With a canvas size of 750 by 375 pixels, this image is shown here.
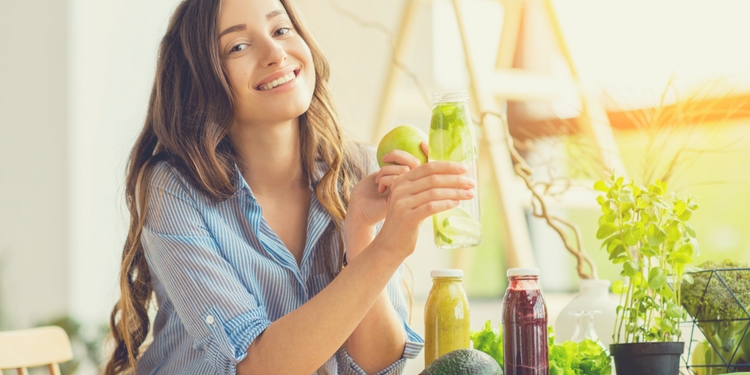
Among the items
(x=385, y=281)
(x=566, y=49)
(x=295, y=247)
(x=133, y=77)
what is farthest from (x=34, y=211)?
(x=385, y=281)

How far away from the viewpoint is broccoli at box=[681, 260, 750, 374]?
108 cm

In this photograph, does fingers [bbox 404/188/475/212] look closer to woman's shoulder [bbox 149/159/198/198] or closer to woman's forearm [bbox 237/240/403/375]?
woman's forearm [bbox 237/240/403/375]

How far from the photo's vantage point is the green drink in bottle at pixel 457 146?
39.5 inches

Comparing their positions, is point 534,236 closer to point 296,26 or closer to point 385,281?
point 296,26

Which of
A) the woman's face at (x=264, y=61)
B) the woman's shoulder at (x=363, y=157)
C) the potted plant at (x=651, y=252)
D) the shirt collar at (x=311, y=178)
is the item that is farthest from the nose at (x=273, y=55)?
the potted plant at (x=651, y=252)

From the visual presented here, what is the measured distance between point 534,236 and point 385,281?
247 cm

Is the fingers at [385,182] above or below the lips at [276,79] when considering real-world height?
below

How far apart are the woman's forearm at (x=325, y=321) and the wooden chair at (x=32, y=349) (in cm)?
56

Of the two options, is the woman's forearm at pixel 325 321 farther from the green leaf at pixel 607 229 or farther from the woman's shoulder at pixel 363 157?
the woman's shoulder at pixel 363 157

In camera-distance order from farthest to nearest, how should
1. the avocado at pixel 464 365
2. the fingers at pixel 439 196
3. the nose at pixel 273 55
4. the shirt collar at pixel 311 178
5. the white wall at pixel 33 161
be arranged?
the white wall at pixel 33 161, the shirt collar at pixel 311 178, the nose at pixel 273 55, the fingers at pixel 439 196, the avocado at pixel 464 365

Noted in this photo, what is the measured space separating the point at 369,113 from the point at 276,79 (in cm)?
194

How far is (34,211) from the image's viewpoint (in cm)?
297

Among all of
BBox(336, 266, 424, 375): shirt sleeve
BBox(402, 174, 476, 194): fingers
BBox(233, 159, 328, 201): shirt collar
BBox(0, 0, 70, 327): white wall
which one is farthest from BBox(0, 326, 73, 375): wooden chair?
BBox(0, 0, 70, 327): white wall

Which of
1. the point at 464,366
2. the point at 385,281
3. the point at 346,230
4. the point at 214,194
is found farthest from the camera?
the point at 214,194
